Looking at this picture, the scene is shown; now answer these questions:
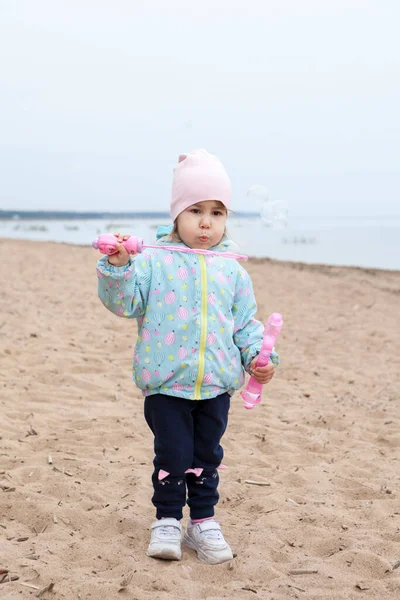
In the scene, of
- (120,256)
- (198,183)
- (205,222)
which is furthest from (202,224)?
(120,256)

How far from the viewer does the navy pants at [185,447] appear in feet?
8.80

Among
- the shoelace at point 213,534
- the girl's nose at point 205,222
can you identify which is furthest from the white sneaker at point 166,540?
the girl's nose at point 205,222

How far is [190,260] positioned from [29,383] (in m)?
3.12

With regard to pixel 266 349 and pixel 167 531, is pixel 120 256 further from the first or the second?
pixel 167 531

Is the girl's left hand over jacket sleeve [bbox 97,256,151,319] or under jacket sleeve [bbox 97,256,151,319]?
under

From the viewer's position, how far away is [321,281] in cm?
1294

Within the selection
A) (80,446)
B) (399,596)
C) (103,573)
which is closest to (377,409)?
(80,446)

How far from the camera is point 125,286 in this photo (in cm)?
257

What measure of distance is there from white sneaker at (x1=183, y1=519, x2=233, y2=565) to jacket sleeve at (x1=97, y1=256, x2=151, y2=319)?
0.93m

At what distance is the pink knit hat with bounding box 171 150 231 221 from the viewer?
268 cm

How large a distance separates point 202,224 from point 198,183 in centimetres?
16

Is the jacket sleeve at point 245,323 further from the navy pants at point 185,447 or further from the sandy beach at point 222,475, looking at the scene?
the sandy beach at point 222,475

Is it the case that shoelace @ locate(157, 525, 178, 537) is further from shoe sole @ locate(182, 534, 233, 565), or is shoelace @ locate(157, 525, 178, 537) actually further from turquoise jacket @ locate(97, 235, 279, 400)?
turquoise jacket @ locate(97, 235, 279, 400)

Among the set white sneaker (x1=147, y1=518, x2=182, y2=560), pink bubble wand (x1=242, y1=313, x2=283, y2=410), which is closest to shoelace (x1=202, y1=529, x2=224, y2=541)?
white sneaker (x1=147, y1=518, x2=182, y2=560)
